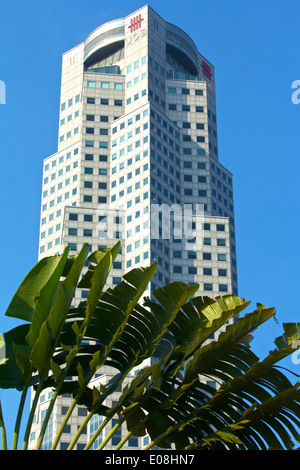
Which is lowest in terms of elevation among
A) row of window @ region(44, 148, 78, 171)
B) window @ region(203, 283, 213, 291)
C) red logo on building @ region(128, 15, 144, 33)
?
window @ region(203, 283, 213, 291)

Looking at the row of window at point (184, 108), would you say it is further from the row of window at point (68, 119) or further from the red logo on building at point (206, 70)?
the row of window at point (68, 119)

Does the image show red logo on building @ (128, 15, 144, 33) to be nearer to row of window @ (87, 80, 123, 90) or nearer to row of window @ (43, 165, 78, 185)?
row of window @ (87, 80, 123, 90)

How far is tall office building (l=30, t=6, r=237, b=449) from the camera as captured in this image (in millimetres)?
119438

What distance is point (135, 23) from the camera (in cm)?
13625

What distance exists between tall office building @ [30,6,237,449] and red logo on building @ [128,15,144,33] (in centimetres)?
18

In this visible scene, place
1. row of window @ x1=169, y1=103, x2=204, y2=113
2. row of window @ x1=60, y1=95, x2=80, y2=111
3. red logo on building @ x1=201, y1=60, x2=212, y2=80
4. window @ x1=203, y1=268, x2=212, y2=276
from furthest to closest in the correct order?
red logo on building @ x1=201, y1=60, x2=212, y2=80
row of window @ x1=60, y1=95, x2=80, y2=111
row of window @ x1=169, y1=103, x2=204, y2=113
window @ x1=203, y1=268, x2=212, y2=276

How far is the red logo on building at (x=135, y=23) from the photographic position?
136 m

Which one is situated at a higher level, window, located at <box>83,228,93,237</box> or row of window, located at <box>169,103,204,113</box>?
row of window, located at <box>169,103,204,113</box>

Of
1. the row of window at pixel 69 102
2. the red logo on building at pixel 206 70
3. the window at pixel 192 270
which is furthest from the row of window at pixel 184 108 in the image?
the window at pixel 192 270

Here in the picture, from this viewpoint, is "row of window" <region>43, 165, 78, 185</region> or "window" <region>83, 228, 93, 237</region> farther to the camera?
"row of window" <region>43, 165, 78, 185</region>

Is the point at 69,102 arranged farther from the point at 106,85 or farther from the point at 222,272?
the point at 222,272

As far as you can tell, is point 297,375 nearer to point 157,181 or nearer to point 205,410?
point 205,410

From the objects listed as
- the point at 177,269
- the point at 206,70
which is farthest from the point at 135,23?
the point at 177,269

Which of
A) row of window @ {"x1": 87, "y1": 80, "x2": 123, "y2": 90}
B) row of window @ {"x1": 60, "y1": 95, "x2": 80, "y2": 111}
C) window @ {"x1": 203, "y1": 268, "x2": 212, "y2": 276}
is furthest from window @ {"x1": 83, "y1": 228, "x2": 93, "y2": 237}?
row of window @ {"x1": 87, "y1": 80, "x2": 123, "y2": 90}
